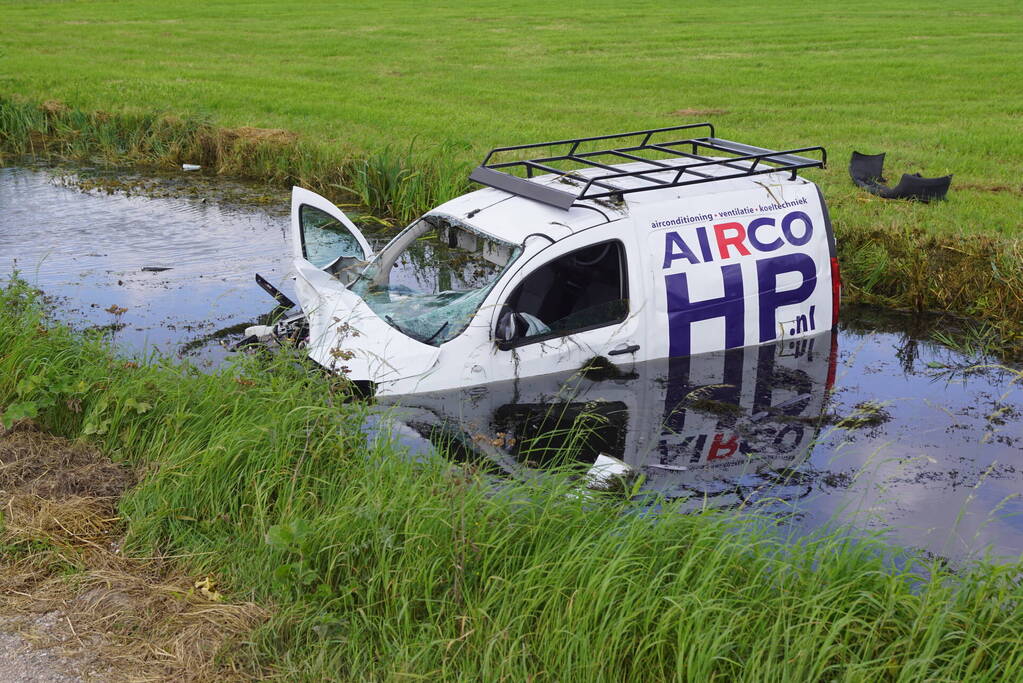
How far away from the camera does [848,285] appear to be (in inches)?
414

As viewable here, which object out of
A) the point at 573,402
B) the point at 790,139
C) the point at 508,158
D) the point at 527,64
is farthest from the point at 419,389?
the point at 527,64

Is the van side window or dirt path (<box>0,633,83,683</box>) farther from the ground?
the van side window

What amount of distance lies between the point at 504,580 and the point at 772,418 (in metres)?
3.92

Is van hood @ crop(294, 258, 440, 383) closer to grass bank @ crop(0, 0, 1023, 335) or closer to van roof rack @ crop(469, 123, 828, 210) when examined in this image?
van roof rack @ crop(469, 123, 828, 210)

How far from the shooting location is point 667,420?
776cm

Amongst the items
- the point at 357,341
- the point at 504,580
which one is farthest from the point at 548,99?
the point at 504,580

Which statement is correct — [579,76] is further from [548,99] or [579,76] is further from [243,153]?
[243,153]

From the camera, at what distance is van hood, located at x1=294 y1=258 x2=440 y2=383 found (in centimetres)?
736

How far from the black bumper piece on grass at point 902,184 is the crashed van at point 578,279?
4987mm

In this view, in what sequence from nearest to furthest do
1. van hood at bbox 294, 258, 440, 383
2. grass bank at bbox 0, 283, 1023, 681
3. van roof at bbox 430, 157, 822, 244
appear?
grass bank at bbox 0, 283, 1023, 681 < van hood at bbox 294, 258, 440, 383 < van roof at bbox 430, 157, 822, 244

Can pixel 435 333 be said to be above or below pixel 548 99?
below

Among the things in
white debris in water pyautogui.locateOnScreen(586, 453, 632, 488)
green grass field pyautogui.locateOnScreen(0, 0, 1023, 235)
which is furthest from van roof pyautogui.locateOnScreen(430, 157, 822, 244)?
green grass field pyautogui.locateOnScreen(0, 0, 1023, 235)

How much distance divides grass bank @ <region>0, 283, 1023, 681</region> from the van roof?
2.32 m

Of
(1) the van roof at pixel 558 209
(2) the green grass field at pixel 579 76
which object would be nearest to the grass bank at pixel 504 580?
(1) the van roof at pixel 558 209
